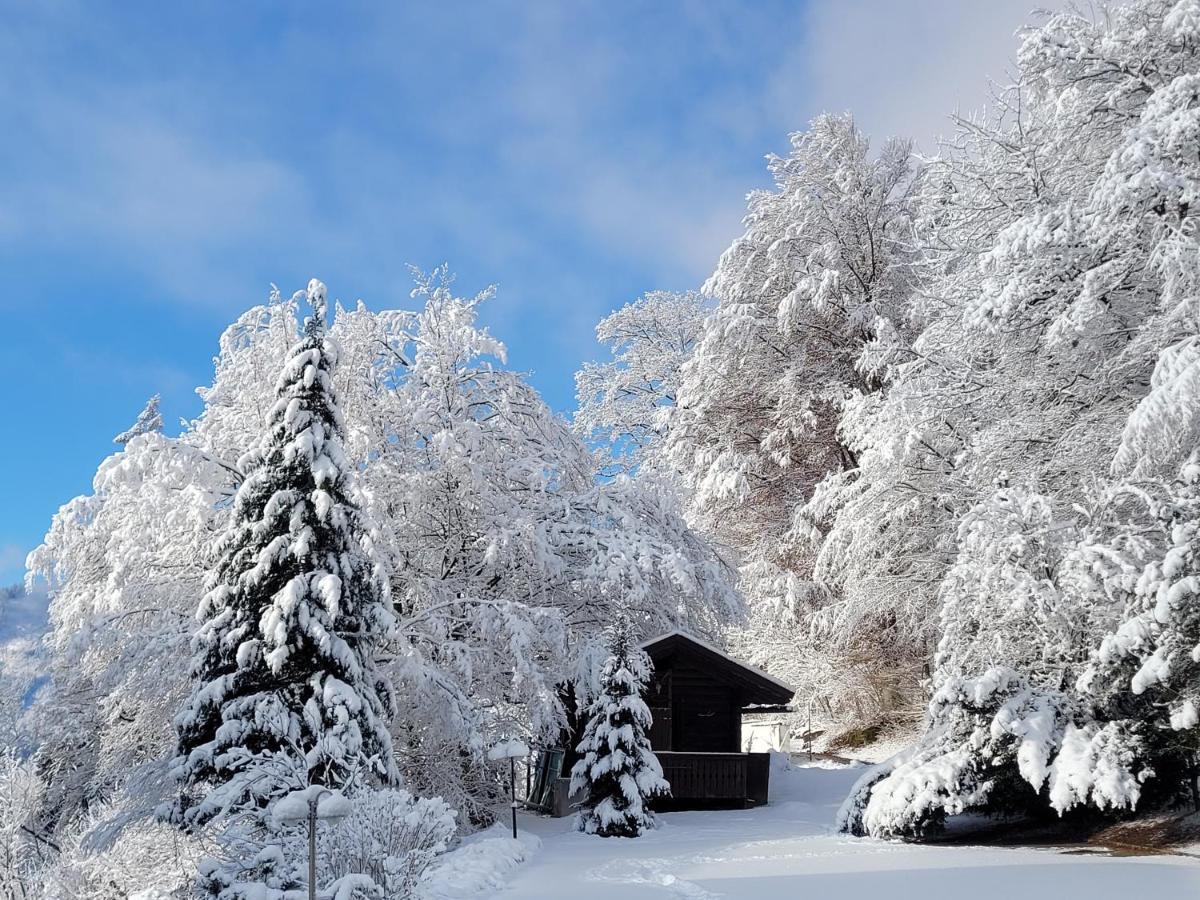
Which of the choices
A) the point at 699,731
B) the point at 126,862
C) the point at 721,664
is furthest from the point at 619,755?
the point at 126,862

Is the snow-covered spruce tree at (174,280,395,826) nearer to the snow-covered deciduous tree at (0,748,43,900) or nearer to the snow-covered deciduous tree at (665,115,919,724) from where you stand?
the snow-covered deciduous tree at (0,748,43,900)

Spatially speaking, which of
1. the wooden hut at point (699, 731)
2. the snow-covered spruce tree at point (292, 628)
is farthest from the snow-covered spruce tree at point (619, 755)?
the snow-covered spruce tree at point (292, 628)

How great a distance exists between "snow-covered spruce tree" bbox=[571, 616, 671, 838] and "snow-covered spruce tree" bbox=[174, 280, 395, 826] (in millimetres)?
5250

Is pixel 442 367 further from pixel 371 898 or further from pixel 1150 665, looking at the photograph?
pixel 1150 665

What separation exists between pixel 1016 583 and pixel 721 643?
9829 millimetres

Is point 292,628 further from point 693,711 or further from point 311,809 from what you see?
point 693,711

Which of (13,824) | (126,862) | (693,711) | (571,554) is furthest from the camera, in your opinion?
(693,711)

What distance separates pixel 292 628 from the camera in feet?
38.0

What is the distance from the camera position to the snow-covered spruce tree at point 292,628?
36.5ft

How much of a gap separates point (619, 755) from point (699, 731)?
4.72m

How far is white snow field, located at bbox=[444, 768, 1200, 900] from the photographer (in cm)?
977

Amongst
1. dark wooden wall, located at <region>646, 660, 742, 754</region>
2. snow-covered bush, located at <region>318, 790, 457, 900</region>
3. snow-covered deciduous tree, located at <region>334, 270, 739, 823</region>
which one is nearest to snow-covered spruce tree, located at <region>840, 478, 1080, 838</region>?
snow-covered deciduous tree, located at <region>334, 270, 739, 823</region>

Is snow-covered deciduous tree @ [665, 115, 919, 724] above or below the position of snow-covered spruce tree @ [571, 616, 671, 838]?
above

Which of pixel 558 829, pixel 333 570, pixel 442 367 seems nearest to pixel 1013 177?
pixel 442 367
